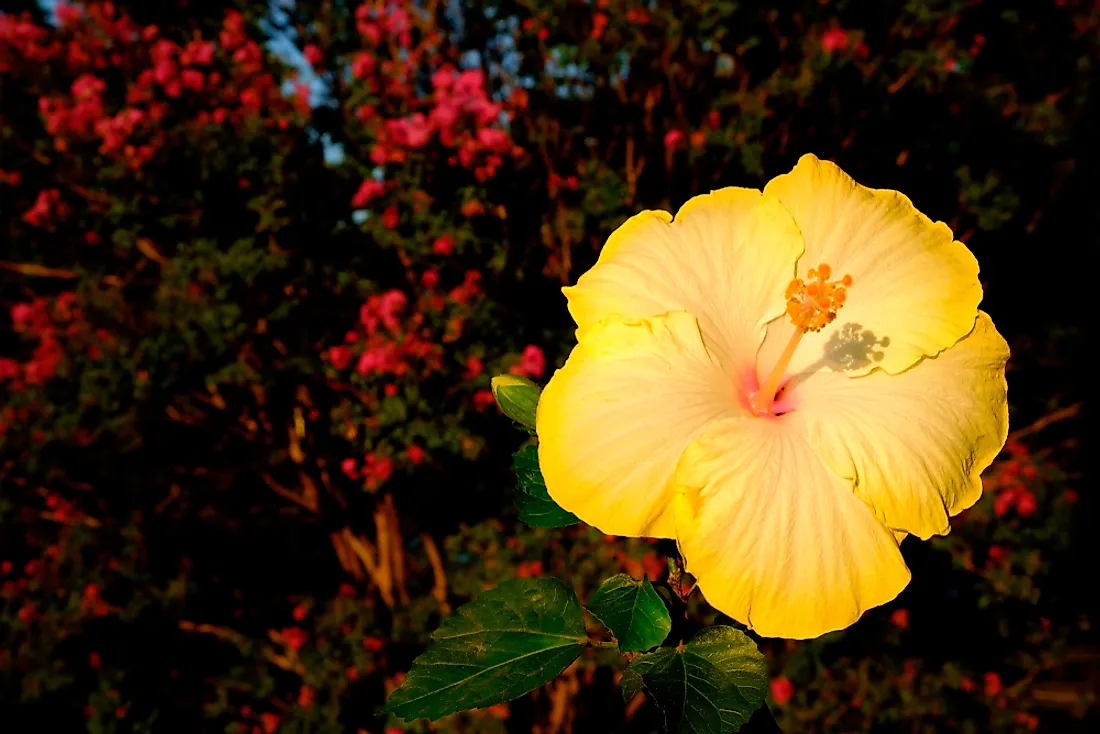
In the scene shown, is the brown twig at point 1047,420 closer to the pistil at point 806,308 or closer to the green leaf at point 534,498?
the pistil at point 806,308

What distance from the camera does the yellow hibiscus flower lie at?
0.68m

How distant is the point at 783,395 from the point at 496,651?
0.46m

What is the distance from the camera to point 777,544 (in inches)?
27.0

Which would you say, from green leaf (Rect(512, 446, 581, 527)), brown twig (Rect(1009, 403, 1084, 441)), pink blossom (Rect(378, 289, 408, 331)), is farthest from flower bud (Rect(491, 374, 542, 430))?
brown twig (Rect(1009, 403, 1084, 441))

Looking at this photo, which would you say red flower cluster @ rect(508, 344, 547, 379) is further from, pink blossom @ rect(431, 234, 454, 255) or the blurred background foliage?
pink blossom @ rect(431, 234, 454, 255)

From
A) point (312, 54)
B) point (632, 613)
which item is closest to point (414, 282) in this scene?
point (312, 54)

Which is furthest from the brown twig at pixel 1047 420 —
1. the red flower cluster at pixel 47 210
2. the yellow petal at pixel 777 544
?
the red flower cluster at pixel 47 210

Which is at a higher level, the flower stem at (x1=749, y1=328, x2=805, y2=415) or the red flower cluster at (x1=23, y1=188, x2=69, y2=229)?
the flower stem at (x1=749, y1=328, x2=805, y2=415)

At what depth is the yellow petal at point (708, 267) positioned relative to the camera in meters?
0.81

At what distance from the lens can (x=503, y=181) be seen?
152 inches

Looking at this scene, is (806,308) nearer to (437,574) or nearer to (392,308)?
(392,308)

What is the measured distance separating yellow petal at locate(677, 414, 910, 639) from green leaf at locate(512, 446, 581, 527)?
217mm

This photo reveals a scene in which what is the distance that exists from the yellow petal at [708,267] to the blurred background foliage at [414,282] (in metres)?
2.73

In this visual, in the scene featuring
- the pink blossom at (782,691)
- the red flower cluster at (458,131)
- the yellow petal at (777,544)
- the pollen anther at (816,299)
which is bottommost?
the pink blossom at (782,691)
